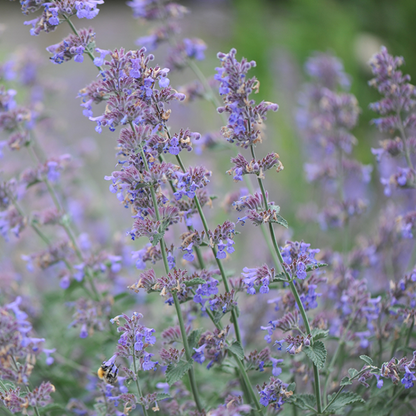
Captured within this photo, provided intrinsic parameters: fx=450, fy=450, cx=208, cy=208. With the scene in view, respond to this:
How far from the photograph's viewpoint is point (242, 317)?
9.14ft

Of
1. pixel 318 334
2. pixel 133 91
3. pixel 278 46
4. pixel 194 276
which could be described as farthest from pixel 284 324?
pixel 278 46

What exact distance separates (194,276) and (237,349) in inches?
11.4

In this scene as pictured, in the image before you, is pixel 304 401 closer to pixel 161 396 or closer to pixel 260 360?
pixel 260 360

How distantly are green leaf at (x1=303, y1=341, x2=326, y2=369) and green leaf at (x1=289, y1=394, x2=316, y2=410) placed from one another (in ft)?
0.63

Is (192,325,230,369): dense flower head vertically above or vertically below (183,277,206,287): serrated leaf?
below

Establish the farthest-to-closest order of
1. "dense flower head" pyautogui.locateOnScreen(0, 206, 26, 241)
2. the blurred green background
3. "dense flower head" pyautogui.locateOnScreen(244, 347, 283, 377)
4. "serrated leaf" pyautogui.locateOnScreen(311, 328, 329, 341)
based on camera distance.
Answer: the blurred green background < "dense flower head" pyautogui.locateOnScreen(0, 206, 26, 241) < "dense flower head" pyautogui.locateOnScreen(244, 347, 283, 377) < "serrated leaf" pyautogui.locateOnScreen(311, 328, 329, 341)

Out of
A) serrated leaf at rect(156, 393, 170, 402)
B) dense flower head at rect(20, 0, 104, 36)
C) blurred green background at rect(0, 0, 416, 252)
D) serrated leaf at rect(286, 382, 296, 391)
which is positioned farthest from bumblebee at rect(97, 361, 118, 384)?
blurred green background at rect(0, 0, 416, 252)

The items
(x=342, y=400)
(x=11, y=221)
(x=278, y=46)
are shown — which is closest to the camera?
(x=342, y=400)

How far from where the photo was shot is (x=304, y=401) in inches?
62.3

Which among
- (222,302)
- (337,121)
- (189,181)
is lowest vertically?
(222,302)

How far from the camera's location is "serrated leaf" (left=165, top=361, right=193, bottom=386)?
4.83ft

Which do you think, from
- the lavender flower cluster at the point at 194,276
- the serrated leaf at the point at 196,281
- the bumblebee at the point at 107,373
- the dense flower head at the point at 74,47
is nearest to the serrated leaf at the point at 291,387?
the lavender flower cluster at the point at 194,276

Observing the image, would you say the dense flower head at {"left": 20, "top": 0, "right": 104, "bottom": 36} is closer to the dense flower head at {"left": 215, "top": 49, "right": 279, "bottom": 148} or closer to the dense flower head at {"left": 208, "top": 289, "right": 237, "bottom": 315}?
the dense flower head at {"left": 215, "top": 49, "right": 279, "bottom": 148}

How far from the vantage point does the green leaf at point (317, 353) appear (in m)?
1.46
